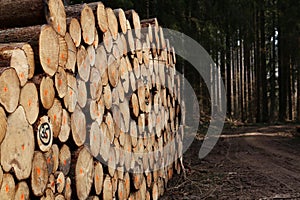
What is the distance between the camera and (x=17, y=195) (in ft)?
6.96

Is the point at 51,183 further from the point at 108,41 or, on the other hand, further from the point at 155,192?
the point at 155,192

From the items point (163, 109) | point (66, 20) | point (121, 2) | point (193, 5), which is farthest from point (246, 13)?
point (66, 20)

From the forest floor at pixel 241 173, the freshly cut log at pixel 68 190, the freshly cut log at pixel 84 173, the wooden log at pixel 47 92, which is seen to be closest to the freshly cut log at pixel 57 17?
the wooden log at pixel 47 92

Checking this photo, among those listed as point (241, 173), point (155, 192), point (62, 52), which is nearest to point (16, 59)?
point (62, 52)

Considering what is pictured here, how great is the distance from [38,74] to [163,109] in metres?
4.11

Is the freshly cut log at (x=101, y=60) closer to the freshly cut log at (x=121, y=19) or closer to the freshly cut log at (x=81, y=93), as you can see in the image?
the freshly cut log at (x=81, y=93)

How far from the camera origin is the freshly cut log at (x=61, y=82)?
269 centimetres

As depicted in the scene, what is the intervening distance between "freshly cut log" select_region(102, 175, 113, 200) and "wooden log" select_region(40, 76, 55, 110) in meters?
1.32

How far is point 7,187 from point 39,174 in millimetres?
393

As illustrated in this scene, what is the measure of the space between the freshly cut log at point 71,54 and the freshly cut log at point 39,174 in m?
0.84

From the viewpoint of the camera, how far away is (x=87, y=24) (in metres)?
3.32

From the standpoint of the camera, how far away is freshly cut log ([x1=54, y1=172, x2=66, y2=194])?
105 inches

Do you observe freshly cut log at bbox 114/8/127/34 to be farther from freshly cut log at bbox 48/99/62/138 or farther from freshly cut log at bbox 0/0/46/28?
freshly cut log at bbox 48/99/62/138

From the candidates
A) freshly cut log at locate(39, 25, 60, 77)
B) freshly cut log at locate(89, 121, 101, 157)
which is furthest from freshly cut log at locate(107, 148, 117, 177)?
freshly cut log at locate(39, 25, 60, 77)
